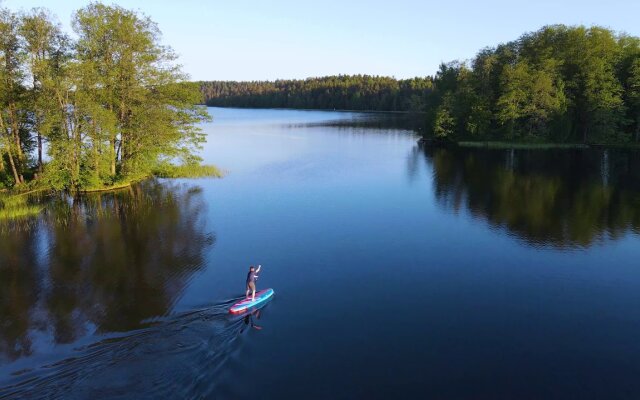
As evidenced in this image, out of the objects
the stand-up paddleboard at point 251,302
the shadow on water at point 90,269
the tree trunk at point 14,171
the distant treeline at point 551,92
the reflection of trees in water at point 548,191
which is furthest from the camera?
the distant treeline at point 551,92

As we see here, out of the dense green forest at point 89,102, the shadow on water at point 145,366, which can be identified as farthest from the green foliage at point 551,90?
the shadow on water at point 145,366

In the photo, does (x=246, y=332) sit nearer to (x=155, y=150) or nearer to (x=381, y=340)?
(x=381, y=340)

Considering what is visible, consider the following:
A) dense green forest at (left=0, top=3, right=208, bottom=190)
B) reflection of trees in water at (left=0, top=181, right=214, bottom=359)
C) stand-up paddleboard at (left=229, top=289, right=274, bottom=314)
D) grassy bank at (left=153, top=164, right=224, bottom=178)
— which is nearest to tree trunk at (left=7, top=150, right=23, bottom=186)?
dense green forest at (left=0, top=3, right=208, bottom=190)

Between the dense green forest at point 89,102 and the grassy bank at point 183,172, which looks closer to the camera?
the dense green forest at point 89,102

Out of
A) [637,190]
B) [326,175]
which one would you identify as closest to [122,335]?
[326,175]

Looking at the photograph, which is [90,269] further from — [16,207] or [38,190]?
[38,190]

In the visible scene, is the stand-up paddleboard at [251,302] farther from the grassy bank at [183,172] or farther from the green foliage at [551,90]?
the green foliage at [551,90]
